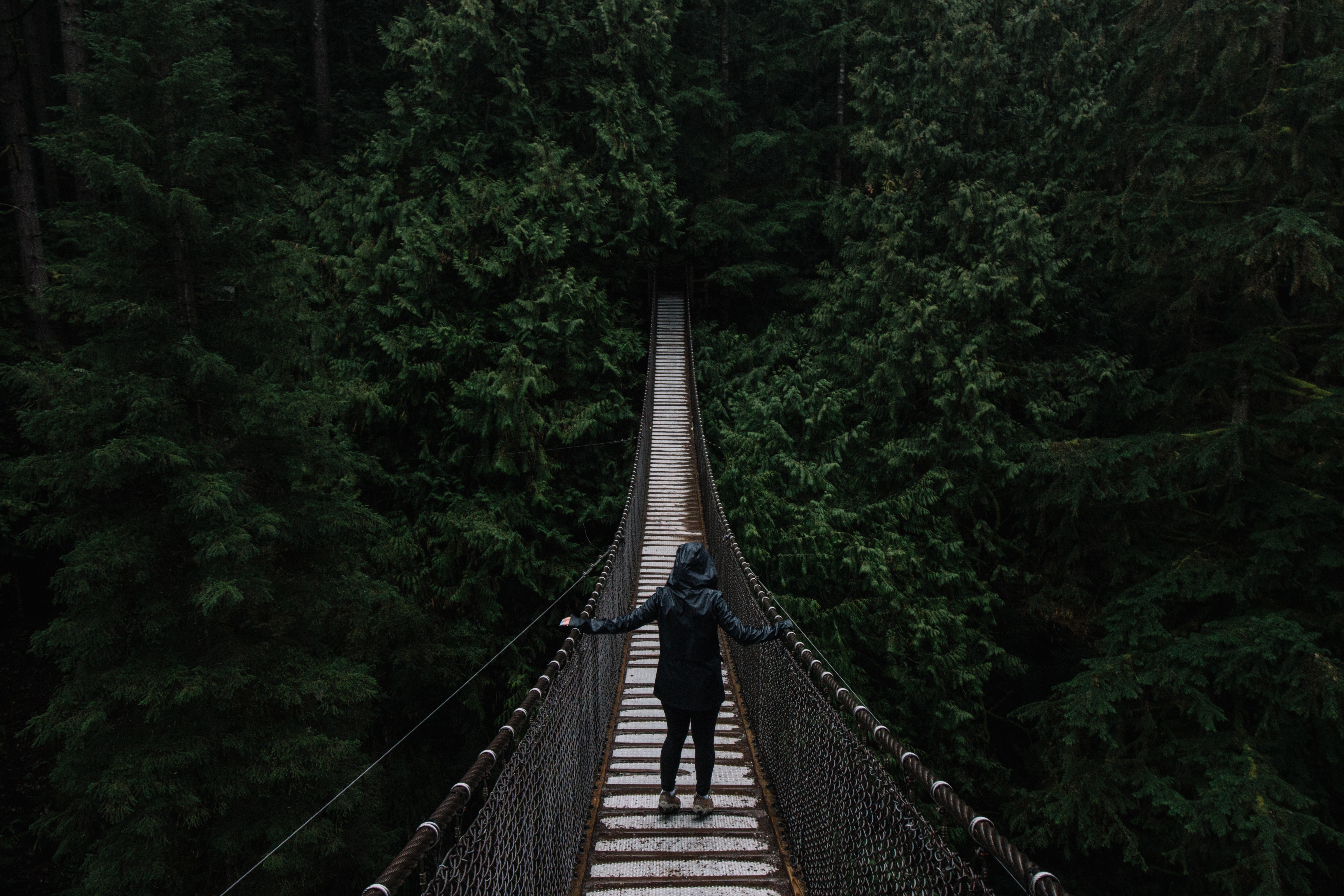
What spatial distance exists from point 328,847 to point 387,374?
706 centimetres

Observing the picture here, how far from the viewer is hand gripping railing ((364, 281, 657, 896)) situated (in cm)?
166

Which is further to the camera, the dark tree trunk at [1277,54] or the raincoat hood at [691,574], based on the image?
the dark tree trunk at [1277,54]

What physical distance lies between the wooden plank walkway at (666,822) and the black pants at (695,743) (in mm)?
196

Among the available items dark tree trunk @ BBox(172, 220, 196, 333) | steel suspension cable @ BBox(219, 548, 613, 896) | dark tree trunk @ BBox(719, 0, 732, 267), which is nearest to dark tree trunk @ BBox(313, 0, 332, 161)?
dark tree trunk @ BBox(719, 0, 732, 267)

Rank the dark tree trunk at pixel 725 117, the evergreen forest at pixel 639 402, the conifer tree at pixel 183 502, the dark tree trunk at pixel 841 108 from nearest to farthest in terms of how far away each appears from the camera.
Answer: the conifer tree at pixel 183 502 → the evergreen forest at pixel 639 402 → the dark tree trunk at pixel 841 108 → the dark tree trunk at pixel 725 117

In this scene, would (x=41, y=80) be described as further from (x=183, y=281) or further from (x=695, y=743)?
(x=695, y=743)

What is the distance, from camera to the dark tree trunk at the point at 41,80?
12016 mm

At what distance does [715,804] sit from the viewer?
324 centimetres

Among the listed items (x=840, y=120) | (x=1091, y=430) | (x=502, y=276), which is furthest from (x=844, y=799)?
(x=840, y=120)

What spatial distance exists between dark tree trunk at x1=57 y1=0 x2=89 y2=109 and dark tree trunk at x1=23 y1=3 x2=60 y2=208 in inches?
235

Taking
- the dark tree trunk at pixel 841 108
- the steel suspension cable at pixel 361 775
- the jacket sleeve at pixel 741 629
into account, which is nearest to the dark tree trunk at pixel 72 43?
the steel suspension cable at pixel 361 775

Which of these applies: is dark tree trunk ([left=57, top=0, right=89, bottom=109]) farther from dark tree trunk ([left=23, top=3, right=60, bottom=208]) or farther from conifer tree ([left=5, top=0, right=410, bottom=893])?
dark tree trunk ([left=23, top=3, right=60, bottom=208])

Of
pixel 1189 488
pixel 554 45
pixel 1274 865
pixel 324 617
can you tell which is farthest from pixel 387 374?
pixel 1274 865

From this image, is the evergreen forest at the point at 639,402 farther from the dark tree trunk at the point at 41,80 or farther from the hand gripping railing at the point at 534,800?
the hand gripping railing at the point at 534,800
